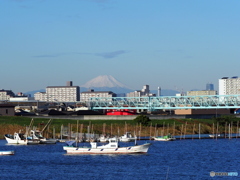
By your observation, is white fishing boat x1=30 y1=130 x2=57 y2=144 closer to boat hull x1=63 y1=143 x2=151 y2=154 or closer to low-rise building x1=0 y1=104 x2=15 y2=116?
boat hull x1=63 y1=143 x2=151 y2=154

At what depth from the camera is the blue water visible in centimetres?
6312

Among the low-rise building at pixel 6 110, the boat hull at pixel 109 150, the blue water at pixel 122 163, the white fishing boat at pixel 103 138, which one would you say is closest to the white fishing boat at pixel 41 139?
the blue water at pixel 122 163

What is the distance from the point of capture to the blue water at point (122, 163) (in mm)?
63125

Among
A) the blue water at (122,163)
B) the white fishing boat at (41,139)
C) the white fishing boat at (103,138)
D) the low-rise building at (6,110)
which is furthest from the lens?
the low-rise building at (6,110)

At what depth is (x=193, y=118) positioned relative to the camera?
160m

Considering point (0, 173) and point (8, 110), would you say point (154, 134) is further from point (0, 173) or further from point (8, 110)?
point (0, 173)

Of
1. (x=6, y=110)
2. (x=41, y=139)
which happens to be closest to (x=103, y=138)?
(x=41, y=139)

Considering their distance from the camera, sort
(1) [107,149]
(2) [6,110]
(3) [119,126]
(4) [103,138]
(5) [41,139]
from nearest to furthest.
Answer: (1) [107,149] → (5) [41,139] → (4) [103,138] → (3) [119,126] → (2) [6,110]

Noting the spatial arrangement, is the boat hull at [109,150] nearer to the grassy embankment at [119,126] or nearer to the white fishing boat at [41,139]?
the white fishing boat at [41,139]

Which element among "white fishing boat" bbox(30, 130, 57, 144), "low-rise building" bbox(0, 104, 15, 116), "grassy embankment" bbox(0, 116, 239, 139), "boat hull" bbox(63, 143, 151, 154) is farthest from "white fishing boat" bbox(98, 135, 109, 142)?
"low-rise building" bbox(0, 104, 15, 116)

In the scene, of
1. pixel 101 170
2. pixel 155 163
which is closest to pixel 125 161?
pixel 155 163

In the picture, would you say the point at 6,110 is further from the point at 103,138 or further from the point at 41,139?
the point at 103,138

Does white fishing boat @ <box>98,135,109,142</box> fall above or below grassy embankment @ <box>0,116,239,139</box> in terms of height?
below

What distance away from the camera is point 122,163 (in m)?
73.9
